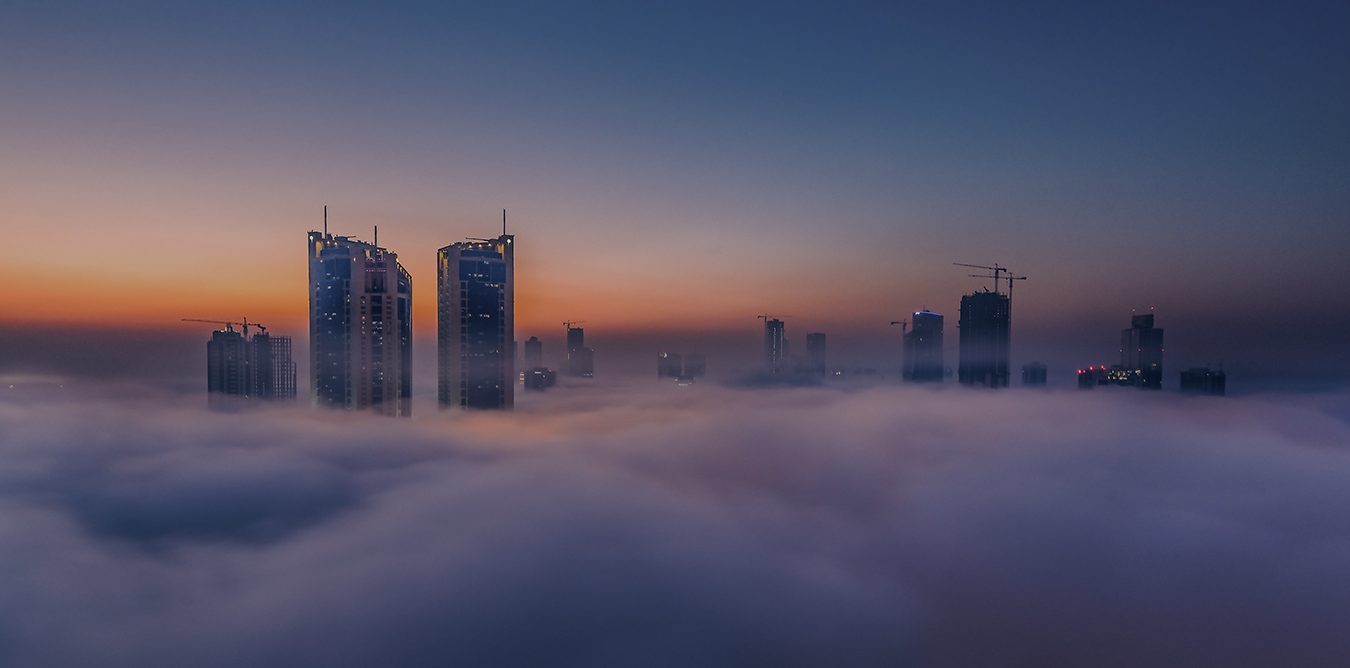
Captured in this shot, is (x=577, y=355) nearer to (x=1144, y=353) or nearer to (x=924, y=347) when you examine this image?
(x=924, y=347)

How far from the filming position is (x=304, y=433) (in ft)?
354

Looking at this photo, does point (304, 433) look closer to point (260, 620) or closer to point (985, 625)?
point (260, 620)

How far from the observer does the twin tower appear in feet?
332

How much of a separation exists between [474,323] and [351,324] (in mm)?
20566

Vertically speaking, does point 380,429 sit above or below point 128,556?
above

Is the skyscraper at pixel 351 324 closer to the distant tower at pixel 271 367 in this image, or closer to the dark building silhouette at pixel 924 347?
the distant tower at pixel 271 367

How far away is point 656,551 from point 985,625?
161 feet

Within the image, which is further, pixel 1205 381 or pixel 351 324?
pixel 1205 381

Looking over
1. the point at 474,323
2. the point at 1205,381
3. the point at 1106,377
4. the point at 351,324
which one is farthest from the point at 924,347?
the point at 351,324

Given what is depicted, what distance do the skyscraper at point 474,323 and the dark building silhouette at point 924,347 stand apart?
308 feet

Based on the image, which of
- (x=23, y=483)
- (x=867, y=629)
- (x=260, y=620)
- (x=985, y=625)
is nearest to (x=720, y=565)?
(x=867, y=629)

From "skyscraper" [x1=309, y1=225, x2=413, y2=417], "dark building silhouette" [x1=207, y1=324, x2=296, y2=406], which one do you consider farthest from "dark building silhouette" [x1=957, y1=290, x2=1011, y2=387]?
"dark building silhouette" [x1=207, y1=324, x2=296, y2=406]

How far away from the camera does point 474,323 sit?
10156cm

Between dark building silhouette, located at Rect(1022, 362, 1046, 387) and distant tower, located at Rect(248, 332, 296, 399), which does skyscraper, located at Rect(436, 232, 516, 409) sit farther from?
dark building silhouette, located at Rect(1022, 362, 1046, 387)
